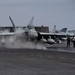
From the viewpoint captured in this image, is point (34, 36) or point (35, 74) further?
point (34, 36)

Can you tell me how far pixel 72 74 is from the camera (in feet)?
53.5

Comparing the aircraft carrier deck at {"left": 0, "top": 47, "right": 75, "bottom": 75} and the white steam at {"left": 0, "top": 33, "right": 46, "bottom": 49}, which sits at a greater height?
the aircraft carrier deck at {"left": 0, "top": 47, "right": 75, "bottom": 75}

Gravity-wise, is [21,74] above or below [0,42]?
above

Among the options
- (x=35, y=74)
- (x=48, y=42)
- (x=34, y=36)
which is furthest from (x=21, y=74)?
(x=48, y=42)

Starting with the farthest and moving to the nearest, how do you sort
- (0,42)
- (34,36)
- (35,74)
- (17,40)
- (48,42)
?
1. (48,42)
2. (0,42)
3. (17,40)
4. (34,36)
5. (35,74)

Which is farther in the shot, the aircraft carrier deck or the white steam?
the white steam

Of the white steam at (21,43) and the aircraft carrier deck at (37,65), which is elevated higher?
the aircraft carrier deck at (37,65)

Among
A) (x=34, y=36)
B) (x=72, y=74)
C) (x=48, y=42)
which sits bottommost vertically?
(x=48, y=42)

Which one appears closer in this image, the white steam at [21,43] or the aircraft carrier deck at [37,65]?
the aircraft carrier deck at [37,65]

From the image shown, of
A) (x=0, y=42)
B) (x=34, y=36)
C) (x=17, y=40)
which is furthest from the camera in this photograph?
(x=0, y=42)

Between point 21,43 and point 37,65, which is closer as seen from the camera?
point 37,65

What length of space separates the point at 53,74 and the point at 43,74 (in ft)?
1.50

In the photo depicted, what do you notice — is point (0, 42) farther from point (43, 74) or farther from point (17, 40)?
point (43, 74)

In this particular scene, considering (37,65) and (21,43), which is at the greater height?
(37,65)
